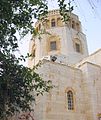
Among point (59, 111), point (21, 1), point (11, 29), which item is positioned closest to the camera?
point (21, 1)

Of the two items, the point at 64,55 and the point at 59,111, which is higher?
the point at 64,55

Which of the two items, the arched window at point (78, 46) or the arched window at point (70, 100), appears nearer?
the arched window at point (70, 100)

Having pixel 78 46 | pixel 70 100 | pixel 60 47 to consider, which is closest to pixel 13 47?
pixel 70 100

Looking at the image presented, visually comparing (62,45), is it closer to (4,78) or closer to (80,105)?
(80,105)

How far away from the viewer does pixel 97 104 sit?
1645 cm

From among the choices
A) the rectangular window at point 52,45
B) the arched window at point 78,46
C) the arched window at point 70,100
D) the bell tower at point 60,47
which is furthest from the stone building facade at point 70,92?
the rectangular window at point 52,45

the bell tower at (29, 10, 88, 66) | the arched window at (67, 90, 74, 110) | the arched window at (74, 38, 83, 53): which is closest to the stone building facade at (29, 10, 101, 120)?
the arched window at (67, 90, 74, 110)

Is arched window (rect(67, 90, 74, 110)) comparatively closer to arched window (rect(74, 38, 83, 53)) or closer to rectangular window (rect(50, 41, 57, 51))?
rectangular window (rect(50, 41, 57, 51))

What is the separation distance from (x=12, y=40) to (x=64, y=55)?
16.4 m

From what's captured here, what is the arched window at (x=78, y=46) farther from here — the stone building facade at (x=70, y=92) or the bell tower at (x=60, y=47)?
the stone building facade at (x=70, y=92)

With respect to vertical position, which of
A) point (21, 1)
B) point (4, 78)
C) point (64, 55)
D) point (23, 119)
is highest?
point (64, 55)

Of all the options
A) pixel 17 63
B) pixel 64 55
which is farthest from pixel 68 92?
pixel 17 63

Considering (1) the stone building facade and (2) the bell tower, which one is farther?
(2) the bell tower

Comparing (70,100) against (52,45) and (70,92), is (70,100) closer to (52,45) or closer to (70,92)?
(70,92)
